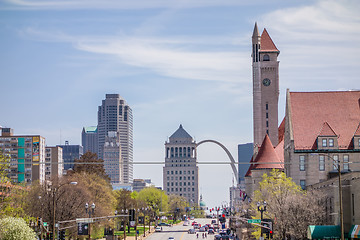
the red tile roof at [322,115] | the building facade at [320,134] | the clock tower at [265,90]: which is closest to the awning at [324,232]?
the building facade at [320,134]

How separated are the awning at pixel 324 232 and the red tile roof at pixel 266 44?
102 m

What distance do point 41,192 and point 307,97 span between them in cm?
4654

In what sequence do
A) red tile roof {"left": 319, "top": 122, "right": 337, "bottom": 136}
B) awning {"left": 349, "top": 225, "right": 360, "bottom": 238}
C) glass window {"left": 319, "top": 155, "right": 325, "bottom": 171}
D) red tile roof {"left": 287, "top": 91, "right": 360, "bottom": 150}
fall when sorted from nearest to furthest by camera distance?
1. awning {"left": 349, "top": 225, "right": 360, "bottom": 238}
2. red tile roof {"left": 319, "top": 122, "right": 337, "bottom": 136}
3. glass window {"left": 319, "top": 155, "right": 325, "bottom": 171}
4. red tile roof {"left": 287, "top": 91, "right": 360, "bottom": 150}

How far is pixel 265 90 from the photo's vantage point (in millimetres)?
176750

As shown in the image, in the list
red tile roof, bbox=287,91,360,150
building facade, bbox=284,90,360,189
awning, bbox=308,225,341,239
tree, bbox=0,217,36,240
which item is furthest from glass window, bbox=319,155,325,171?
tree, bbox=0,217,36,240

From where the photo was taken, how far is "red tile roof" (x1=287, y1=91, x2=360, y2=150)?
108 m

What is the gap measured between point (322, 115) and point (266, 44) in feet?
237

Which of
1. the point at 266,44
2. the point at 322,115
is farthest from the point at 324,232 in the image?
the point at 266,44

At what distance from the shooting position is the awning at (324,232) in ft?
260

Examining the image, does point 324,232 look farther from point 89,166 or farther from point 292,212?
point 89,166

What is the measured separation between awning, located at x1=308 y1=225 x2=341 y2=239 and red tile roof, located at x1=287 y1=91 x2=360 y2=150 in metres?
29.1

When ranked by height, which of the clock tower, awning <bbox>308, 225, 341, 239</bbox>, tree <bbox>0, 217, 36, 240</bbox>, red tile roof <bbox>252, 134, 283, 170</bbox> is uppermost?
the clock tower

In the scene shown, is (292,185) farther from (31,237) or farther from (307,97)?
(31,237)

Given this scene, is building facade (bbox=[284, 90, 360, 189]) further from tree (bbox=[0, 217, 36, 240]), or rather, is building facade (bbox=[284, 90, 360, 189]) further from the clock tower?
the clock tower
